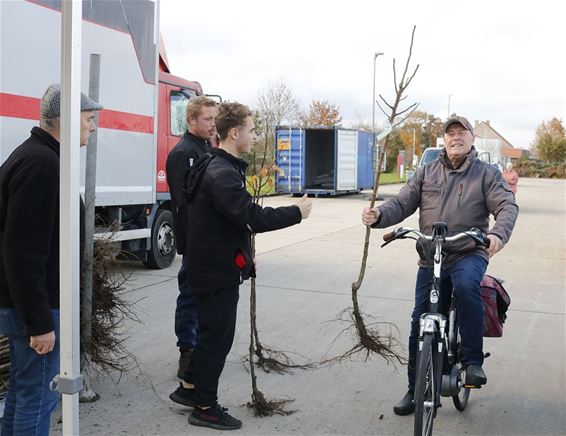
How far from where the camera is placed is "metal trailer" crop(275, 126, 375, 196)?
28.0 metres

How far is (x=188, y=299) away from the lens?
5.02 metres

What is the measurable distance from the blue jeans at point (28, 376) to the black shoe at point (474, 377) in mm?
2345

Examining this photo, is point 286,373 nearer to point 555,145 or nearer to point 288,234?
point 288,234

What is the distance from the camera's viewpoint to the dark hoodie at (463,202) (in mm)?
4203

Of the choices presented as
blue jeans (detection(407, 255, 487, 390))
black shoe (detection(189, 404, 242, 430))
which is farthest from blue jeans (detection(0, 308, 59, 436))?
blue jeans (detection(407, 255, 487, 390))

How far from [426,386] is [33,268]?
82.3 inches

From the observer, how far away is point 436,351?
3.83m

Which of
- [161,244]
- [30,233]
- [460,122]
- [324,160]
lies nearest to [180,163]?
[460,122]

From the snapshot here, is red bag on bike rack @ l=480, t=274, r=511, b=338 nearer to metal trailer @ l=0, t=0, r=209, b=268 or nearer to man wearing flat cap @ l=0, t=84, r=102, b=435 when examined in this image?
man wearing flat cap @ l=0, t=84, r=102, b=435

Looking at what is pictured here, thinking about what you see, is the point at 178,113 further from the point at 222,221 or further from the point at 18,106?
the point at 222,221

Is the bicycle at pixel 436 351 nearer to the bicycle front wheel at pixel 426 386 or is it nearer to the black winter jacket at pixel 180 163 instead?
the bicycle front wheel at pixel 426 386

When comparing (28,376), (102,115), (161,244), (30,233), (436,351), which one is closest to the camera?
(30,233)

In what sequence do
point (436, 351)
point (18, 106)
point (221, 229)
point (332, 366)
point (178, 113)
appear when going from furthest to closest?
point (178, 113)
point (18, 106)
point (332, 366)
point (221, 229)
point (436, 351)

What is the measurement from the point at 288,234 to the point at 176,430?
11043mm
